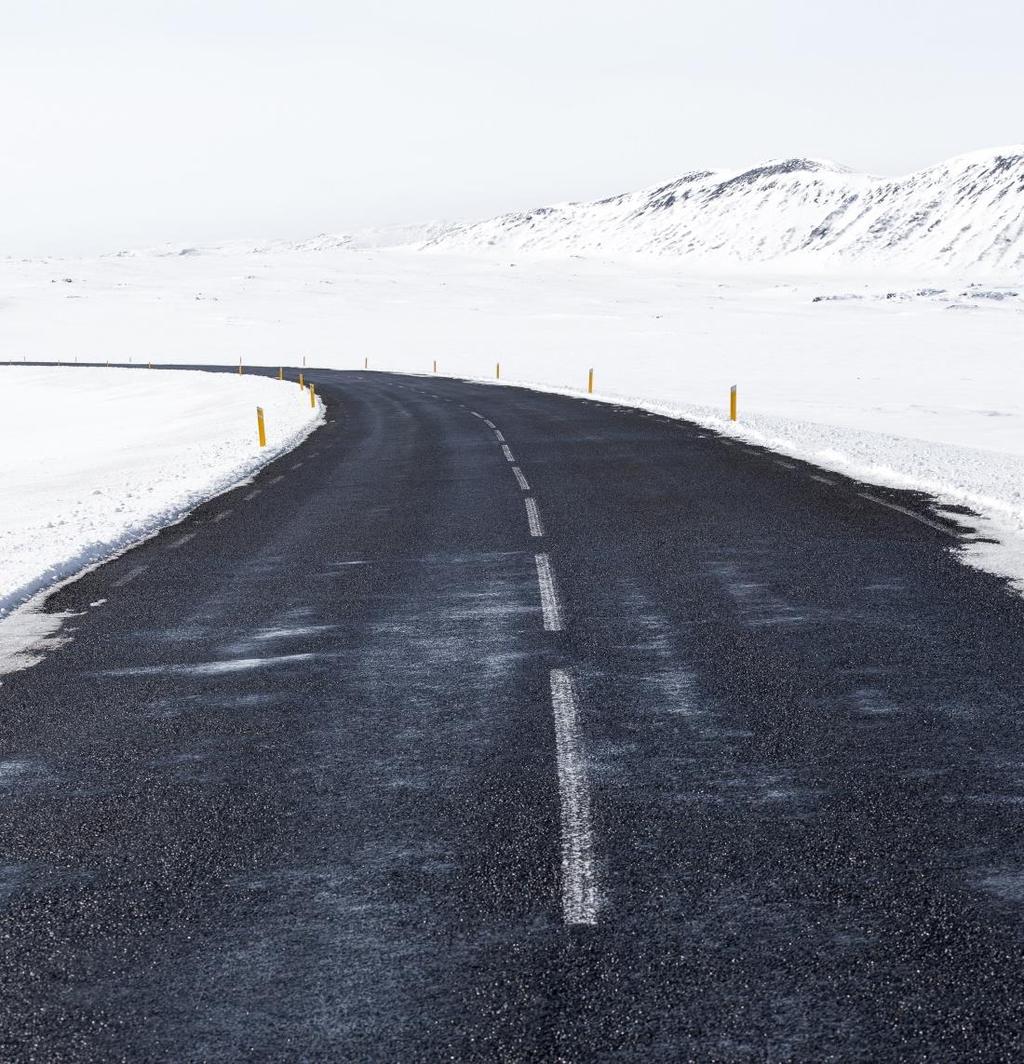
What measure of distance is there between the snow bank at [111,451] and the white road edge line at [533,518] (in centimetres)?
479

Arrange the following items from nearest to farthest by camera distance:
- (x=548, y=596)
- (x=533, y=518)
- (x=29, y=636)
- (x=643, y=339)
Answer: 1. (x=29, y=636)
2. (x=548, y=596)
3. (x=533, y=518)
4. (x=643, y=339)

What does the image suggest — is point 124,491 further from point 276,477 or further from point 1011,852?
point 1011,852

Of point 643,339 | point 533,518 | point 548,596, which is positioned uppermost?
point 643,339

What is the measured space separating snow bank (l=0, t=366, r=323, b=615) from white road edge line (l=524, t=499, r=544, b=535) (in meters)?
4.79

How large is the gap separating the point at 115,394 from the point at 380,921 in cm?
5629

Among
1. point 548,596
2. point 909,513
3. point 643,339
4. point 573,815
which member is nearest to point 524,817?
point 573,815

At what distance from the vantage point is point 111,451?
32.7m

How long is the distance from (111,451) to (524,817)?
1194 inches

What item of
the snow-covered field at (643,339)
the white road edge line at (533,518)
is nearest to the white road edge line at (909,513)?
the snow-covered field at (643,339)

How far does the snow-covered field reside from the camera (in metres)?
25.5

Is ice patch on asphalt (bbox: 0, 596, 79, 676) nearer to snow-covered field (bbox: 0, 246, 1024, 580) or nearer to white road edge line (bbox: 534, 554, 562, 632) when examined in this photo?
white road edge line (bbox: 534, 554, 562, 632)

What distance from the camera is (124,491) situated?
19.7 meters

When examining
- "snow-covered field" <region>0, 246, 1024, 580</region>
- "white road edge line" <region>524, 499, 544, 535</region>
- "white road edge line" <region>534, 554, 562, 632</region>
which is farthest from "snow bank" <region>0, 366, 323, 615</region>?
"snow-covered field" <region>0, 246, 1024, 580</region>

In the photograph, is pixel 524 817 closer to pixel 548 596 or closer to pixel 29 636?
pixel 548 596
